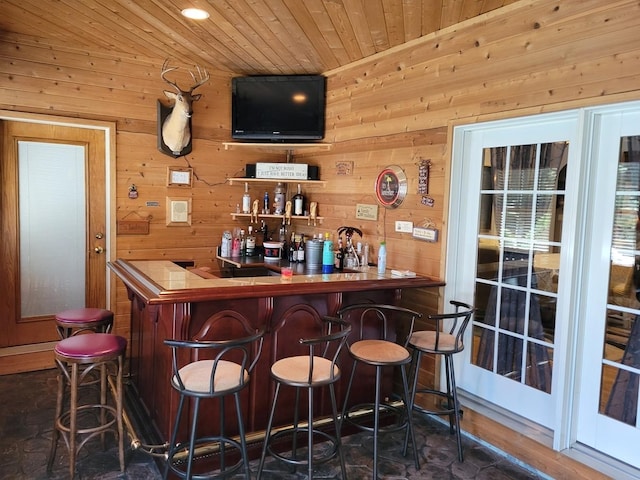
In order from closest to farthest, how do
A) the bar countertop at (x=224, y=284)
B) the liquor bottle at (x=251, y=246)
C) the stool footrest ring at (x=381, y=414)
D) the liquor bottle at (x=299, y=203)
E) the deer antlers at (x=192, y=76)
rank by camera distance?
the bar countertop at (x=224, y=284) → the stool footrest ring at (x=381, y=414) → the deer antlers at (x=192, y=76) → the liquor bottle at (x=299, y=203) → the liquor bottle at (x=251, y=246)

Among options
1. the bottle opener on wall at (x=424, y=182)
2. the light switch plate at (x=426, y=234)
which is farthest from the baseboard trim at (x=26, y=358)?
the bottle opener on wall at (x=424, y=182)

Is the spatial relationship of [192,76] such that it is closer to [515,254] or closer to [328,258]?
[328,258]

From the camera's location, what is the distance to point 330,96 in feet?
14.7

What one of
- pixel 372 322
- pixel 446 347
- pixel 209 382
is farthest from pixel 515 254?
pixel 209 382

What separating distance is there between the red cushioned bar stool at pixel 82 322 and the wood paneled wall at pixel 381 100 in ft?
4.74

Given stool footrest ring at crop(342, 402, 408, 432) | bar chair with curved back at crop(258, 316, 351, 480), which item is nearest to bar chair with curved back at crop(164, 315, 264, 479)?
bar chair with curved back at crop(258, 316, 351, 480)

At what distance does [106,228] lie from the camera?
172 inches

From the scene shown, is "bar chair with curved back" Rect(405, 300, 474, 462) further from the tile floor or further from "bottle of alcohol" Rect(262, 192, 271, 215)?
"bottle of alcohol" Rect(262, 192, 271, 215)

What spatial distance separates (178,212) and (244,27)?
1900mm

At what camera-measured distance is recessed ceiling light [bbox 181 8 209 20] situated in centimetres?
317

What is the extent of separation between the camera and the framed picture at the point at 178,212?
4633mm

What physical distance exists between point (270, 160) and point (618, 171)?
3.37m

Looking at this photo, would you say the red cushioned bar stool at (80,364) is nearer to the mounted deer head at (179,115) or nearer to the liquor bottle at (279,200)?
the mounted deer head at (179,115)

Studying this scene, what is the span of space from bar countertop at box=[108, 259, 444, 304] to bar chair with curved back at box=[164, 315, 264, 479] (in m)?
0.20
